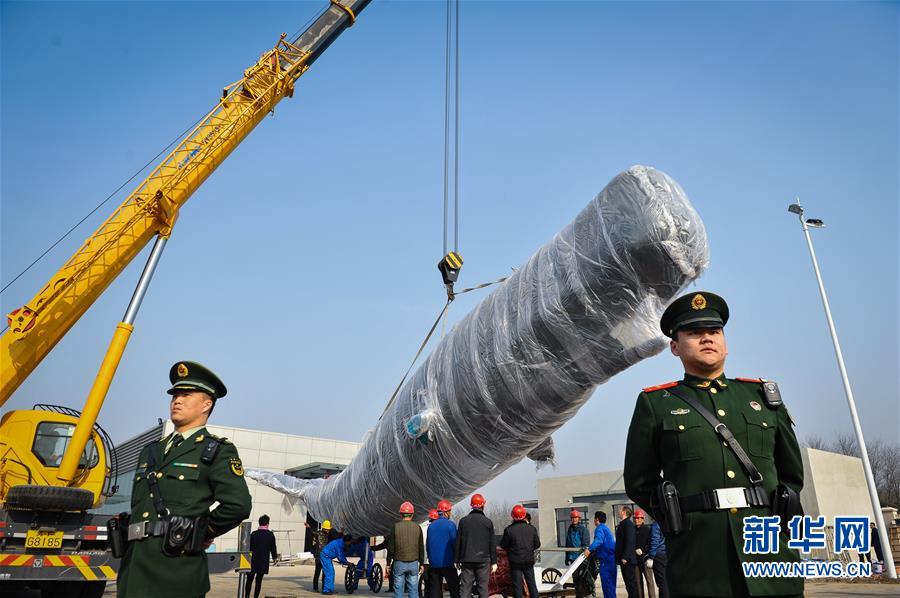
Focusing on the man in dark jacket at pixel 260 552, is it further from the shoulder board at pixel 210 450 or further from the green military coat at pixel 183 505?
the shoulder board at pixel 210 450

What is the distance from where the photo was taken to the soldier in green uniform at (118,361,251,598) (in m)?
3.41

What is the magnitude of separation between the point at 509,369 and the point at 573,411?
3.26 ft

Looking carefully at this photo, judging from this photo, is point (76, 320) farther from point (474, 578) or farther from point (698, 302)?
point (698, 302)

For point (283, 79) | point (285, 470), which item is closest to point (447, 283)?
point (283, 79)

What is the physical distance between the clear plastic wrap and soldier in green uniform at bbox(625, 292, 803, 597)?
2.30 metres

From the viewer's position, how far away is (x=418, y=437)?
7891 millimetres

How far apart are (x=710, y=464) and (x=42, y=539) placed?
9296mm

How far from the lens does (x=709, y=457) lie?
2848mm

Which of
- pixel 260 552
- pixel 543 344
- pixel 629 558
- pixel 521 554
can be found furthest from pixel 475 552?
pixel 260 552

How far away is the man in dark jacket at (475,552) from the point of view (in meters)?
8.22

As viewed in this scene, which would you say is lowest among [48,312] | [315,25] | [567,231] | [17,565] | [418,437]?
[17,565]

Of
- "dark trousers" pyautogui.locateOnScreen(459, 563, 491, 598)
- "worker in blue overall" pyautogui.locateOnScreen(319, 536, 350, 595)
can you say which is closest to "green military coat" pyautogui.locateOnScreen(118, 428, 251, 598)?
"dark trousers" pyautogui.locateOnScreen(459, 563, 491, 598)

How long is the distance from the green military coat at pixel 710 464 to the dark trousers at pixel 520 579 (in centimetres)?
598

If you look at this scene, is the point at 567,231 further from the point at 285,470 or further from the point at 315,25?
the point at 285,470
